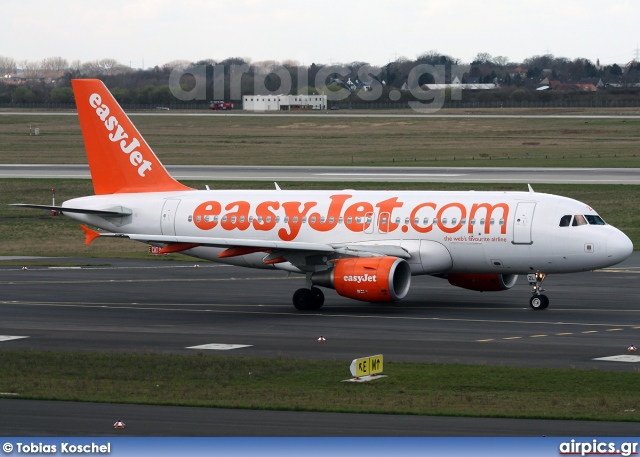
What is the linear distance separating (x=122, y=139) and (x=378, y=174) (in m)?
50.2

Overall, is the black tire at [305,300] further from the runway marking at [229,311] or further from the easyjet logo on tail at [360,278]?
the easyjet logo on tail at [360,278]

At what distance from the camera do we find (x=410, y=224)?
4409 centimetres

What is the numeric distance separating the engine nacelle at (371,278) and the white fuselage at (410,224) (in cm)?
153

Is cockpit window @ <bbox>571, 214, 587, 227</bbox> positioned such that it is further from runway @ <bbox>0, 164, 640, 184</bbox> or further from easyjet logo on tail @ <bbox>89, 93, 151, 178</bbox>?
runway @ <bbox>0, 164, 640, 184</bbox>

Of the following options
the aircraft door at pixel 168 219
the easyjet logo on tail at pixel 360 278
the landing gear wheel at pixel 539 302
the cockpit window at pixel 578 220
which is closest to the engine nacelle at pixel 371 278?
the easyjet logo on tail at pixel 360 278

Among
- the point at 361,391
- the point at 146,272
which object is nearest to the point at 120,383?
the point at 361,391

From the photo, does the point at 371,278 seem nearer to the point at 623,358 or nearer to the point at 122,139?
the point at 623,358

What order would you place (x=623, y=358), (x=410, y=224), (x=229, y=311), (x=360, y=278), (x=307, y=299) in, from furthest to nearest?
(x=410, y=224), (x=229, y=311), (x=307, y=299), (x=360, y=278), (x=623, y=358)

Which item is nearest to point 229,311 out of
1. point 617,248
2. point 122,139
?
point 122,139

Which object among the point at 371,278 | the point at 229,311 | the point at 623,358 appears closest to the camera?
the point at 623,358

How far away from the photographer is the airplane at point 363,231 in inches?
1661

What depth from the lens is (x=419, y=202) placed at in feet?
147

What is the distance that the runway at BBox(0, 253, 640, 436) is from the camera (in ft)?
79.0

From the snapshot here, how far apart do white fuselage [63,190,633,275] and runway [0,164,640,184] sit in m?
40.9
